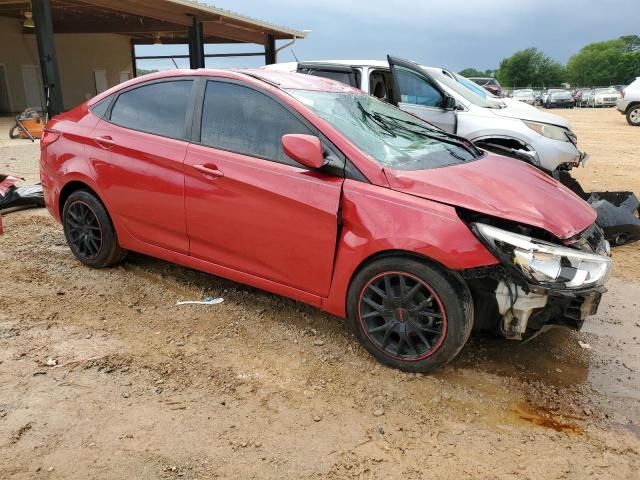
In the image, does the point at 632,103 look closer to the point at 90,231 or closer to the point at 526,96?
the point at 90,231

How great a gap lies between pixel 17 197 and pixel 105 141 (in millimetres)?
3068

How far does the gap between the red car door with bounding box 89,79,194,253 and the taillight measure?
0.52 meters

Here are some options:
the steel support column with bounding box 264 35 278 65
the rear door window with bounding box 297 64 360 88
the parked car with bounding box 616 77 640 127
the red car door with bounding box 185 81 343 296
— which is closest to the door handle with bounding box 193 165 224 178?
the red car door with bounding box 185 81 343 296

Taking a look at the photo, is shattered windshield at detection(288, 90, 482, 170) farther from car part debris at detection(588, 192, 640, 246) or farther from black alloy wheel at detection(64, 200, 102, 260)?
car part debris at detection(588, 192, 640, 246)

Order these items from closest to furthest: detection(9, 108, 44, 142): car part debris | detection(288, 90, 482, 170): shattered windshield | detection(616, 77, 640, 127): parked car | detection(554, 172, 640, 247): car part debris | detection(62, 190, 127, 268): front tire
Answer: 1. detection(288, 90, 482, 170): shattered windshield
2. detection(62, 190, 127, 268): front tire
3. detection(554, 172, 640, 247): car part debris
4. detection(9, 108, 44, 142): car part debris
5. detection(616, 77, 640, 127): parked car

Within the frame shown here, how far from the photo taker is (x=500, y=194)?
3.00 meters

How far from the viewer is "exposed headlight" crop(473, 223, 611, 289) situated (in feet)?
8.91

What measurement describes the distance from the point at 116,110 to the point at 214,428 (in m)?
2.71

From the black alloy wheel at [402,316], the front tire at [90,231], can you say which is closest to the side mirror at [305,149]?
the black alloy wheel at [402,316]

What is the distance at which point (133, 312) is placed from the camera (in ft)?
12.5

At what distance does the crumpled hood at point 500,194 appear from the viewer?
2859 mm

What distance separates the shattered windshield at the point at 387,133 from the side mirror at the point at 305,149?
11.1 inches

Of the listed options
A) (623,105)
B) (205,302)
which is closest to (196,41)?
(205,302)

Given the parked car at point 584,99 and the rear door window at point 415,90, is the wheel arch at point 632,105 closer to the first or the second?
the rear door window at point 415,90
